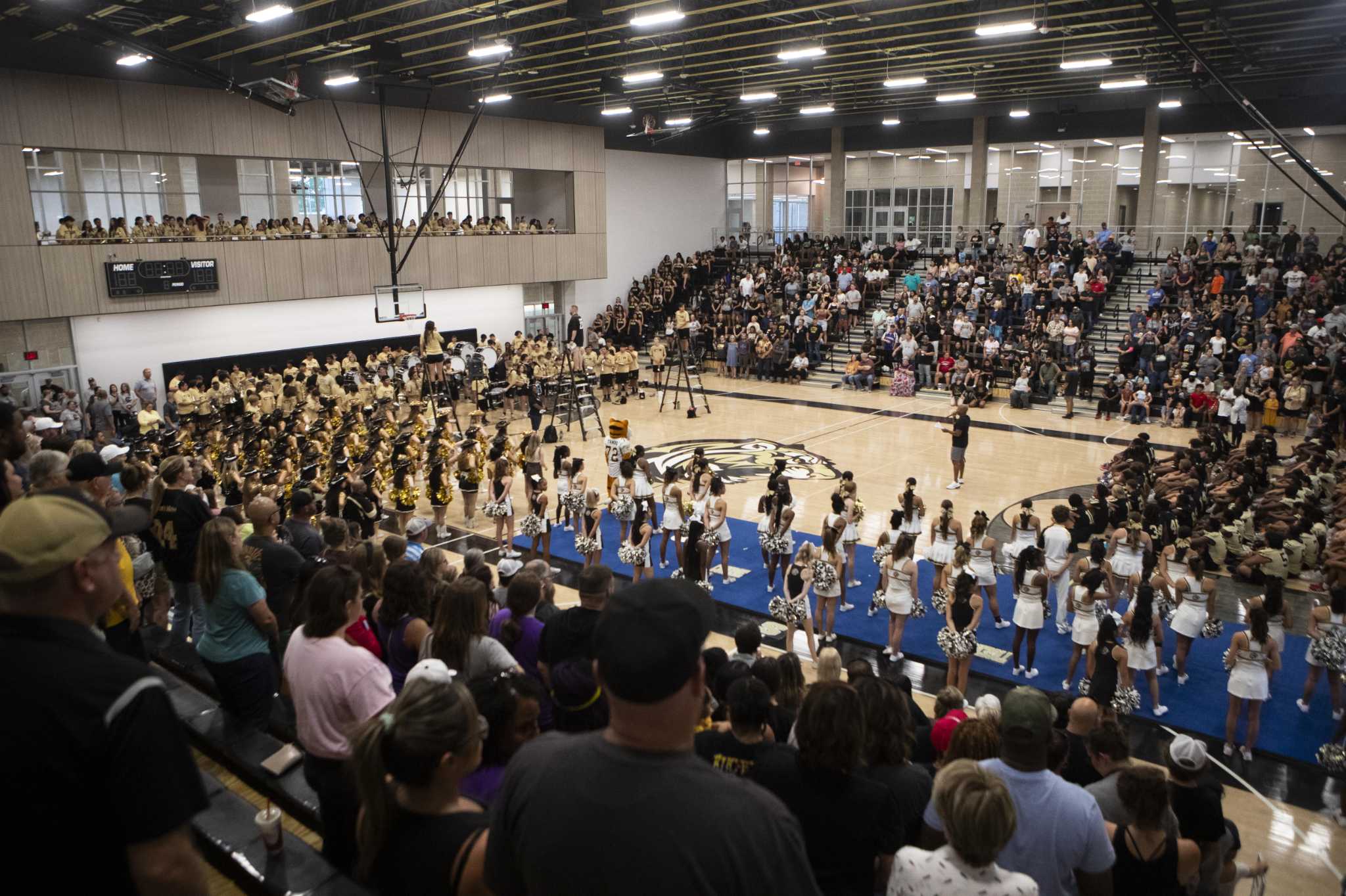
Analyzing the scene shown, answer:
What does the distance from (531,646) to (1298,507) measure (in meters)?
11.2

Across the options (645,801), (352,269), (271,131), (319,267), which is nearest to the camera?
(645,801)

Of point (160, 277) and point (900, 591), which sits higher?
point (160, 277)

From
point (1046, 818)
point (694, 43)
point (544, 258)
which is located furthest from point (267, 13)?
point (544, 258)

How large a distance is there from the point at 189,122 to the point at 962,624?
2004cm

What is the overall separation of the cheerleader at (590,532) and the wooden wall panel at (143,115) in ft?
48.1

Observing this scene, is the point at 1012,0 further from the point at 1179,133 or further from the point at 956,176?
the point at 956,176

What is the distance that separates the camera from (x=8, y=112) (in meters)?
17.5

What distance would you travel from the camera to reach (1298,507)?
11.7m

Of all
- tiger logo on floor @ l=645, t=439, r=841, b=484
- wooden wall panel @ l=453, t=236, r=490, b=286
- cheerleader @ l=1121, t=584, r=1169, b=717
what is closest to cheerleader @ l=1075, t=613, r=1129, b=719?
cheerleader @ l=1121, t=584, r=1169, b=717

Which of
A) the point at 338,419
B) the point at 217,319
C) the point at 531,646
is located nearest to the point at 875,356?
the point at 338,419

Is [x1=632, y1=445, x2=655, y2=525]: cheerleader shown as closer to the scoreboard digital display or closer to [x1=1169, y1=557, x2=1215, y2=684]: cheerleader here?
[x1=1169, y1=557, x2=1215, y2=684]: cheerleader

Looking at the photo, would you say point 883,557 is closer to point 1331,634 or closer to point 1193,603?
point 1193,603

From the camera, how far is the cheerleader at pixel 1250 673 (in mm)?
7098

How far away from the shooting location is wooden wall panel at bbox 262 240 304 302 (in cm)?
2170
